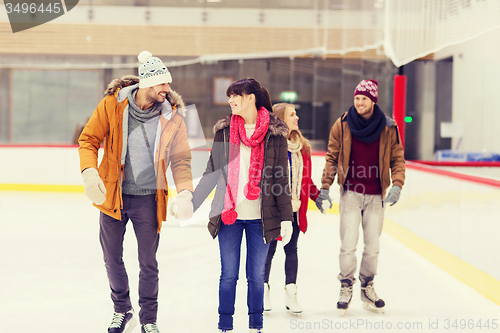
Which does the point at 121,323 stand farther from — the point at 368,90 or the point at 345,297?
the point at 368,90

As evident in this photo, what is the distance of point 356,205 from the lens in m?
2.70

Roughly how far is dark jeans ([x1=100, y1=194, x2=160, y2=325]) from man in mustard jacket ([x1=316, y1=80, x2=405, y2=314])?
966mm

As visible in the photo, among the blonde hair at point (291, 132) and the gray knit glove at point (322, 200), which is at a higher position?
the blonde hair at point (291, 132)

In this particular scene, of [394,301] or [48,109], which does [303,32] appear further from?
[394,301]

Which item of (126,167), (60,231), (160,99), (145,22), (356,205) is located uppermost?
(145,22)

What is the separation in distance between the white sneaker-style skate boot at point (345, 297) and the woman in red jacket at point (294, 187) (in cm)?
22

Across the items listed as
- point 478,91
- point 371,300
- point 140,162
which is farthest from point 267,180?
point 478,91

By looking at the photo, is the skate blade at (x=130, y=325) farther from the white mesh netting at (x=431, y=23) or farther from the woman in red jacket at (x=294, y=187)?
the white mesh netting at (x=431, y=23)

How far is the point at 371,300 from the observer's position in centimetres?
279

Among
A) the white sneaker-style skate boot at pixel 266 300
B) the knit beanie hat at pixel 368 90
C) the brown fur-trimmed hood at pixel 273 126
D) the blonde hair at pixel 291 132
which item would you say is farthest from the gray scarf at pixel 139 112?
the white sneaker-style skate boot at pixel 266 300

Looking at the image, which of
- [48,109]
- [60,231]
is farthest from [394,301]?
[48,109]

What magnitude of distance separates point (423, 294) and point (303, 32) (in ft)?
19.7

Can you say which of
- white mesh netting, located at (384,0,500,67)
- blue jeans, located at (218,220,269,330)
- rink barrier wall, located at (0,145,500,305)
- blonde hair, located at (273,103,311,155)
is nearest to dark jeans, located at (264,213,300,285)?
blonde hair, located at (273,103,311,155)

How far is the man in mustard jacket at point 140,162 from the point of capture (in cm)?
205
